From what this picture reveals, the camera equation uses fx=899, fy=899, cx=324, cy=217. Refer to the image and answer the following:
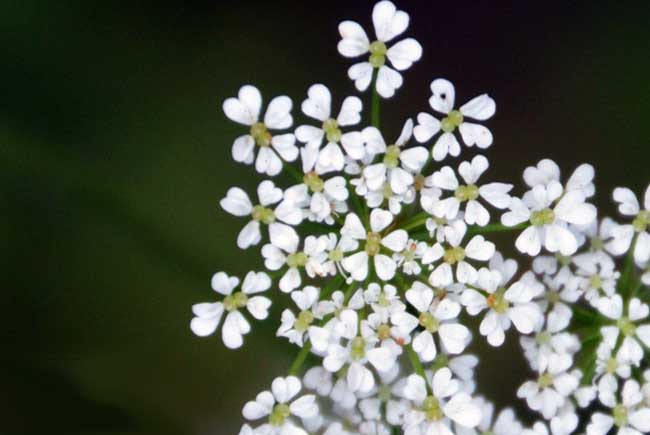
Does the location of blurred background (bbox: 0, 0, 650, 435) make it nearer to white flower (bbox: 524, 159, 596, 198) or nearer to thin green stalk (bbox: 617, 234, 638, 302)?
thin green stalk (bbox: 617, 234, 638, 302)

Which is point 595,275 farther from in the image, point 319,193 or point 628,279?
point 319,193

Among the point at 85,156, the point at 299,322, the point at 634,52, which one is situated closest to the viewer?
the point at 299,322

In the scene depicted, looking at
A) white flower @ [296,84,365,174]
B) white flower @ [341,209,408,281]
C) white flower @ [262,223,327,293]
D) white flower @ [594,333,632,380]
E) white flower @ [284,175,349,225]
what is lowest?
white flower @ [594,333,632,380]

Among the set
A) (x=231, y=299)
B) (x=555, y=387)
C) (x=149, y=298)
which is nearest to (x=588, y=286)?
(x=555, y=387)

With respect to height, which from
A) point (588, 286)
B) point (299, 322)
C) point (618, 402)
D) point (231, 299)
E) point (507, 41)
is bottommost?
point (618, 402)

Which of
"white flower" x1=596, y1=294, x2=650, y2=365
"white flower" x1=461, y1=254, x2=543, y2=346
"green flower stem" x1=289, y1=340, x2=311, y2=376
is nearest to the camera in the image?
"green flower stem" x1=289, y1=340, x2=311, y2=376

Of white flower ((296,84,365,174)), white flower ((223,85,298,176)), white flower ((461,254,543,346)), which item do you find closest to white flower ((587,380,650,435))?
white flower ((461,254,543,346))

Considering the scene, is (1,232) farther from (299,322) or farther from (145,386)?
(299,322)

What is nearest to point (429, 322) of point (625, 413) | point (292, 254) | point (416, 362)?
point (416, 362)

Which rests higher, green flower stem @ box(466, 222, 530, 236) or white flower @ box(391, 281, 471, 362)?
green flower stem @ box(466, 222, 530, 236)
